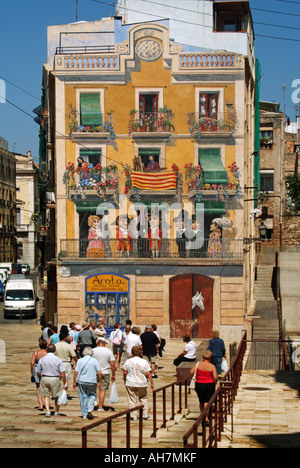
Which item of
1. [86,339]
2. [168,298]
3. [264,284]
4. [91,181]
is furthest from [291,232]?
[86,339]

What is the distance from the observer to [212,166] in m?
36.6

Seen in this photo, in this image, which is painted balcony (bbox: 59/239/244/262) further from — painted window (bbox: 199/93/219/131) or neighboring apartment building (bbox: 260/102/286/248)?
neighboring apartment building (bbox: 260/102/286/248)

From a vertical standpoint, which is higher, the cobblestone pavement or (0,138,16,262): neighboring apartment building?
(0,138,16,262): neighboring apartment building

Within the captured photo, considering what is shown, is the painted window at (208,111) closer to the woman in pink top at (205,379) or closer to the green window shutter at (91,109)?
the green window shutter at (91,109)

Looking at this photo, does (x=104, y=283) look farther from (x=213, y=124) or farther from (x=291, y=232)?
(x=291, y=232)

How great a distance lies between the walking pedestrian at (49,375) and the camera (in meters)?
16.9

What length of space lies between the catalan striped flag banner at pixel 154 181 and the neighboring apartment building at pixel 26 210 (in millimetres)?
72049

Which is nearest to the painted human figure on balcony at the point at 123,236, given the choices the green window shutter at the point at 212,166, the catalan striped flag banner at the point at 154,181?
the catalan striped flag banner at the point at 154,181

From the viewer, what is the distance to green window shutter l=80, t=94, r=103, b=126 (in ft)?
121

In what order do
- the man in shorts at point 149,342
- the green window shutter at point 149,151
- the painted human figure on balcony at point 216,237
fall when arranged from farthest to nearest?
the green window shutter at point 149,151
the painted human figure on balcony at point 216,237
the man in shorts at point 149,342

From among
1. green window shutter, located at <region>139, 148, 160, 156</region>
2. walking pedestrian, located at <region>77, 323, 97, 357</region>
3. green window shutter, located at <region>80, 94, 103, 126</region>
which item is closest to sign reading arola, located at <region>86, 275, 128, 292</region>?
green window shutter, located at <region>139, 148, 160, 156</region>

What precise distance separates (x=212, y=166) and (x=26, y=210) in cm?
7755

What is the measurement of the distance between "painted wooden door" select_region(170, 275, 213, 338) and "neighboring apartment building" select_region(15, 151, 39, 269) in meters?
73.5
